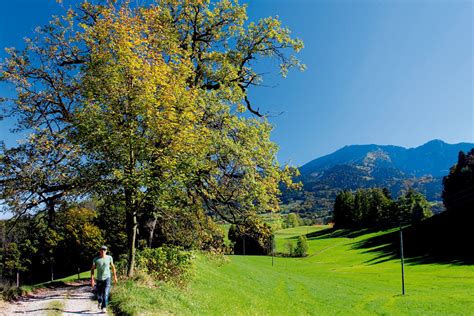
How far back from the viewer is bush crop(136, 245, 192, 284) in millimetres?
20219

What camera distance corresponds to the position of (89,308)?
51.2 ft

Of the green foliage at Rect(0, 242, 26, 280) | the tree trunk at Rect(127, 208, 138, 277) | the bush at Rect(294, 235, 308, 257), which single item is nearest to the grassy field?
the tree trunk at Rect(127, 208, 138, 277)

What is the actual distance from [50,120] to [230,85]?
1080cm

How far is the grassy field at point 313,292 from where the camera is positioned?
17145 mm

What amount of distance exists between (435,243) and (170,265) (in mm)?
95961

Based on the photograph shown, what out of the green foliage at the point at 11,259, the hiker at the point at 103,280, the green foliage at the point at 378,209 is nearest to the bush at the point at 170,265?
the hiker at the point at 103,280

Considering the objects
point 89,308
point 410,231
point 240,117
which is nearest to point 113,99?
point 240,117

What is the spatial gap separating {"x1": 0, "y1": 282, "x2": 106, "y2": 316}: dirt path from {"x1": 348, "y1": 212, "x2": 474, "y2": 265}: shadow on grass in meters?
77.6

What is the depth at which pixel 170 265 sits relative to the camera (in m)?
20.6

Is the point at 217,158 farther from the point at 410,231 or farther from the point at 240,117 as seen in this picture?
the point at 410,231

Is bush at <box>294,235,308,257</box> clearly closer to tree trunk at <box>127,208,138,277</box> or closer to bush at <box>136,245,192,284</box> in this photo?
bush at <box>136,245,192,284</box>

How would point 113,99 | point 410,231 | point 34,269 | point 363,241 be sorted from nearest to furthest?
1. point 113,99
2. point 34,269
3. point 410,231
4. point 363,241

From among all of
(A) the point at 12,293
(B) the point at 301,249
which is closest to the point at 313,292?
(A) the point at 12,293

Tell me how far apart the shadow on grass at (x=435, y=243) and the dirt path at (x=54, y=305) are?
254 ft
